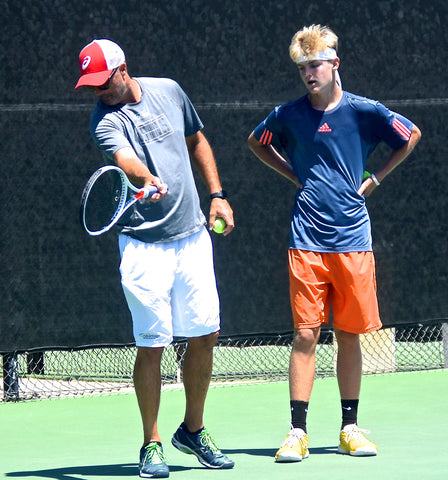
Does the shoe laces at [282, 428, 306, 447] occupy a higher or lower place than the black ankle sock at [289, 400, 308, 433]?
lower

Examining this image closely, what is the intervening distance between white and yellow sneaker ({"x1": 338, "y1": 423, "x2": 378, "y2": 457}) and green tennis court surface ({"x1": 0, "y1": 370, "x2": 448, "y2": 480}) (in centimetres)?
5

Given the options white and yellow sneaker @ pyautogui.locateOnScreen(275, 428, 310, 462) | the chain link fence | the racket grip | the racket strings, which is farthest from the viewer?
the chain link fence

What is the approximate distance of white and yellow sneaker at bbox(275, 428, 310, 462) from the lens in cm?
434

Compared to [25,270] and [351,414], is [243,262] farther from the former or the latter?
[351,414]

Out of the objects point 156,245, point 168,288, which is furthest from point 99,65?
point 168,288

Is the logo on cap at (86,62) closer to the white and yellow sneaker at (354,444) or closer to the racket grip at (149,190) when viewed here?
the racket grip at (149,190)

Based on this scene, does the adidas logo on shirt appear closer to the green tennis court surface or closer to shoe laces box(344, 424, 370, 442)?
shoe laces box(344, 424, 370, 442)

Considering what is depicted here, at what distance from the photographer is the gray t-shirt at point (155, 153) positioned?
4.24 metres

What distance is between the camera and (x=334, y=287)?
460 cm

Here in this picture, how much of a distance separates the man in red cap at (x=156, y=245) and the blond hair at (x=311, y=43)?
1.78 feet

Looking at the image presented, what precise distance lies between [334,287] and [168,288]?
0.73m

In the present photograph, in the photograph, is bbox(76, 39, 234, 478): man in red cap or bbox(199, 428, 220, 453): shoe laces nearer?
bbox(76, 39, 234, 478): man in red cap

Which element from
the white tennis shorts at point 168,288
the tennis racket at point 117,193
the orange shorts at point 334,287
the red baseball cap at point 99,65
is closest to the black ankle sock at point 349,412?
the orange shorts at point 334,287

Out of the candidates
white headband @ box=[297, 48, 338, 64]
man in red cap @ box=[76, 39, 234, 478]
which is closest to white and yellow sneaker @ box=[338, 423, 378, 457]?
man in red cap @ box=[76, 39, 234, 478]
